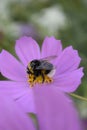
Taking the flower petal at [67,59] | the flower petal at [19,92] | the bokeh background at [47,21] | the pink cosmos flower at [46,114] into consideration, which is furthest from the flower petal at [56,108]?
the bokeh background at [47,21]

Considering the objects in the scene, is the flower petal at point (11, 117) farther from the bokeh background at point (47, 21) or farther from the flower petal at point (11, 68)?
the bokeh background at point (47, 21)

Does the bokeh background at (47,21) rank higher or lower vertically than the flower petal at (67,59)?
higher

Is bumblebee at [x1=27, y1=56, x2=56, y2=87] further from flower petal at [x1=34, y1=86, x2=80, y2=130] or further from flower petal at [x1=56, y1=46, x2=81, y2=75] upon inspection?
flower petal at [x1=34, y1=86, x2=80, y2=130]

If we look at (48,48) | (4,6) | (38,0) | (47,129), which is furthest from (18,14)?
(47,129)

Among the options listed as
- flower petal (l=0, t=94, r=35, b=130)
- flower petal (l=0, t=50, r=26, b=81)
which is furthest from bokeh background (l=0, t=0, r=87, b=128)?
flower petal (l=0, t=94, r=35, b=130)

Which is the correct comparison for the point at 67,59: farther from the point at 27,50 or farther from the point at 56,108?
the point at 56,108

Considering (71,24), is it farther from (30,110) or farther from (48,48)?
(30,110)
